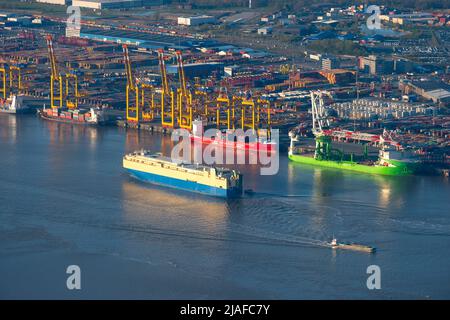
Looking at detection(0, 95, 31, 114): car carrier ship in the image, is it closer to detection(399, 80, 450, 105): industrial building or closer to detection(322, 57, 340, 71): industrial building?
detection(399, 80, 450, 105): industrial building

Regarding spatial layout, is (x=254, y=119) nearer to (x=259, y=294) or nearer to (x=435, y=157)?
(x=435, y=157)

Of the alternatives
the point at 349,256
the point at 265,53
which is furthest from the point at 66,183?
the point at 265,53

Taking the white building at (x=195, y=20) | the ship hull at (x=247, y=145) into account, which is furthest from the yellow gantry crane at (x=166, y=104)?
the white building at (x=195, y=20)

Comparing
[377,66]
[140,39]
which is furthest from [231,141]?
[140,39]

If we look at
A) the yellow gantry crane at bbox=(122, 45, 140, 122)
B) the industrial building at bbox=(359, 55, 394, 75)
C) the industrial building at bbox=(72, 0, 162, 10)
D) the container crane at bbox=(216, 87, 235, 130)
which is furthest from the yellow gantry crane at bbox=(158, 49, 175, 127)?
the industrial building at bbox=(72, 0, 162, 10)

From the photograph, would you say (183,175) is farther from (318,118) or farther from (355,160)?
(318,118)

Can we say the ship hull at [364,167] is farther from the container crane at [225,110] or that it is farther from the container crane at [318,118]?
the container crane at [225,110]
